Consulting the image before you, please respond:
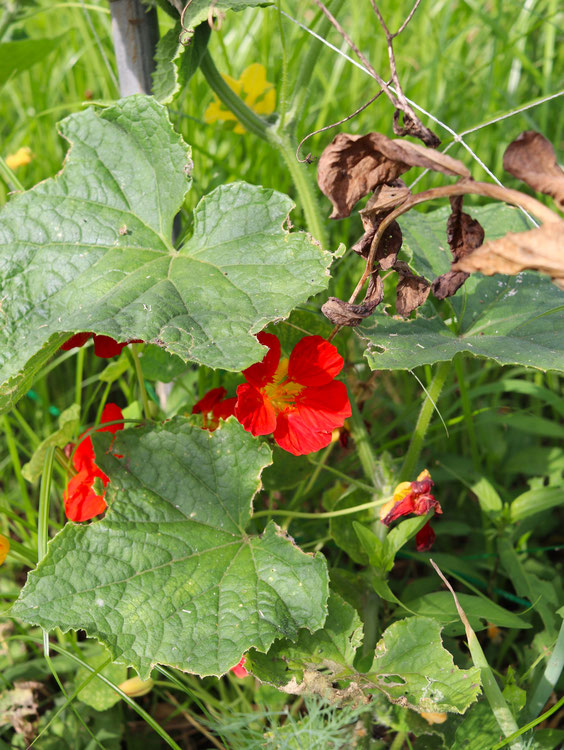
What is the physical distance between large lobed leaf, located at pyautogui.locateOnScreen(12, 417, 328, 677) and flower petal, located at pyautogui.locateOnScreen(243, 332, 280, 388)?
0.08 m

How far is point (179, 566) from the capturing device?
3.60ft

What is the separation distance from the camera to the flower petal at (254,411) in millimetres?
1139

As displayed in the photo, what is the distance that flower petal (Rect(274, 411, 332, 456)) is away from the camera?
1.14 meters

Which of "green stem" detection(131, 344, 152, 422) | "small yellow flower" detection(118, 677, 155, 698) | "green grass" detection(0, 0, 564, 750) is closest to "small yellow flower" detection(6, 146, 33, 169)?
"green grass" detection(0, 0, 564, 750)

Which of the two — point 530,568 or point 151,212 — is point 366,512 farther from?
point 151,212

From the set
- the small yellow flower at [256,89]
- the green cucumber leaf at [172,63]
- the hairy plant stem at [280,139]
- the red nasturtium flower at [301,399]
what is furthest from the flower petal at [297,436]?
the small yellow flower at [256,89]

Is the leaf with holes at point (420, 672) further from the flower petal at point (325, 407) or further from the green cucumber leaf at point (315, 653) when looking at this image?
the flower petal at point (325, 407)

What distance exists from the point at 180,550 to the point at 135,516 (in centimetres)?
9

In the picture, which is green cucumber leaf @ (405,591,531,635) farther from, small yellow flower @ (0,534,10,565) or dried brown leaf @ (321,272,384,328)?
small yellow flower @ (0,534,10,565)

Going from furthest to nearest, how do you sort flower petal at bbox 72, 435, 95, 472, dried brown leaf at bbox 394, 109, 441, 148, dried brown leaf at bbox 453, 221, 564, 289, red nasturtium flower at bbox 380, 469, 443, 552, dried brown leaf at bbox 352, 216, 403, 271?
flower petal at bbox 72, 435, 95, 472
red nasturtium flower at bbox 380, 469, 443, 552
dried brown leaf at bbox 352, 216, 403, 271
dried brown leaf at bbox 394, 109, 441, 148
dried brown leaf at bbox 453, 221, 564, 289

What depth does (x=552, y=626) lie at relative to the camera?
128cm

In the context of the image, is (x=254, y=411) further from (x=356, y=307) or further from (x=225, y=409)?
(x=356, y=307)

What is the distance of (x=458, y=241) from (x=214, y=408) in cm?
51

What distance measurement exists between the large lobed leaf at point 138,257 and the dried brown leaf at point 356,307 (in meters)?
0.04
